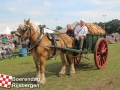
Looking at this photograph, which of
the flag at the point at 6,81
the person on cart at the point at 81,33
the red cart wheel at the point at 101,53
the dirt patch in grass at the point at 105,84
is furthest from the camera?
the red cart wheel at the point at 101,53

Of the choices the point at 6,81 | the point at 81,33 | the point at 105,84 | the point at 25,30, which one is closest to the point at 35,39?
the point at 25,30

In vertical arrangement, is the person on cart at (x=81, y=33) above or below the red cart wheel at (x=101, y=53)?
above

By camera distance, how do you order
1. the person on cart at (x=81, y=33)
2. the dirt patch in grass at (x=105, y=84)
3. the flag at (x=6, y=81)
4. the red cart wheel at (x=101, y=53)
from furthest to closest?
the red cart wheel at (x=101, y=53) → the person on cart at (x=81, y=33) → the flag at (x=6, y=81) → the dirt patch in grass at (x=105, y=84)

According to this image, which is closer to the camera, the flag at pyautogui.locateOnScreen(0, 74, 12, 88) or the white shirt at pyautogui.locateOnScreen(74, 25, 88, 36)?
the flag at pyautogui.locateOnScreen(0, 74, 12, 88)

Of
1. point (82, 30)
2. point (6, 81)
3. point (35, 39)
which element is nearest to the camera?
point (6, 81)

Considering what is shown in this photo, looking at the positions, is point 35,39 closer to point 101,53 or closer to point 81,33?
point 81,33

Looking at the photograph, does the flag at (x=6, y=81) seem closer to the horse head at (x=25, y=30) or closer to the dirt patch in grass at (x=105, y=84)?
the horse head at (x=25, y=30)

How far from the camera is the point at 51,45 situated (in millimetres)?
6199

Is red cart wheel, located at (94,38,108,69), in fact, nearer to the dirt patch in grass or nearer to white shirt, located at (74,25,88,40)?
white shirt, located at (74,25,88,40)

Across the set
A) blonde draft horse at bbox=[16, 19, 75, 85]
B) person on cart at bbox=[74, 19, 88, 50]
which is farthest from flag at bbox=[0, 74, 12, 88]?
person on cart at bbox=[74, 19, 88, 50]

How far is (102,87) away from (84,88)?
52cm

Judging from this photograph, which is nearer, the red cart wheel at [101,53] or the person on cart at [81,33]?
the person on cart at [81,33]

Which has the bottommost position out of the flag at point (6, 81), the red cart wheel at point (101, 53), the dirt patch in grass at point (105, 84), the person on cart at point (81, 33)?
the dirt patch in grass at point (105, 84)

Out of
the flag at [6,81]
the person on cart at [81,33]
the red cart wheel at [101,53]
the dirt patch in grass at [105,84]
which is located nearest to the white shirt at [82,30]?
the person on cart at [81,33]
